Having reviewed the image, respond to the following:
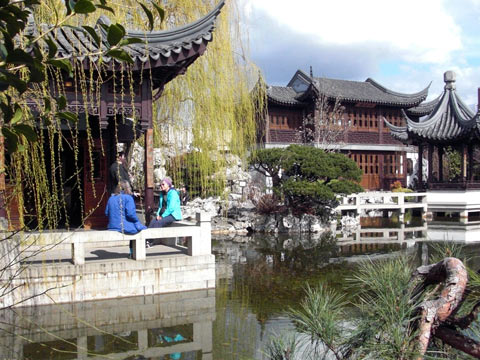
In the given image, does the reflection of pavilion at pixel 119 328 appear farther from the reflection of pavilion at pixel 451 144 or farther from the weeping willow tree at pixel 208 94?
the reflection of pavilion at pixel 451 144

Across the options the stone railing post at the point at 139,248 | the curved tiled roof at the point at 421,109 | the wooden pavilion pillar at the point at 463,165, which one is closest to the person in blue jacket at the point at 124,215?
the stone railing post at the point at 139,248

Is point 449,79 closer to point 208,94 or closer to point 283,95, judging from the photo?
point 283,95

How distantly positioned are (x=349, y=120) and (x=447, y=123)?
5102 mm

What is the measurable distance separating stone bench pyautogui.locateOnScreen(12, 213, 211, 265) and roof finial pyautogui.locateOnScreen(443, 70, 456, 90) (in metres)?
17.2

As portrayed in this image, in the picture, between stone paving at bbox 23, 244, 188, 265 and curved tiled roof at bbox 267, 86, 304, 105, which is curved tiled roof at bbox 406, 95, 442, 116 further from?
stone paving at bbox 23, 244, 188, 265

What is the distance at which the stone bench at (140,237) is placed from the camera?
5949 millimetres

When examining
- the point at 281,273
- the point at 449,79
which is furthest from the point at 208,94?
the point at 449,79

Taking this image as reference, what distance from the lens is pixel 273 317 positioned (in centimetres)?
579

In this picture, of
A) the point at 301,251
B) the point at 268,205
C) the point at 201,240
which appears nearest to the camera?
the point at 201,240

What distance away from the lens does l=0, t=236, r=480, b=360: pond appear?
4648mm

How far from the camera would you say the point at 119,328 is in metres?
5.32

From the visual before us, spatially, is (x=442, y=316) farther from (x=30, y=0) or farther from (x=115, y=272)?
(x=115, y=272)

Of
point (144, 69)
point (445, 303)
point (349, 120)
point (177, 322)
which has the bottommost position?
point (177, 322)

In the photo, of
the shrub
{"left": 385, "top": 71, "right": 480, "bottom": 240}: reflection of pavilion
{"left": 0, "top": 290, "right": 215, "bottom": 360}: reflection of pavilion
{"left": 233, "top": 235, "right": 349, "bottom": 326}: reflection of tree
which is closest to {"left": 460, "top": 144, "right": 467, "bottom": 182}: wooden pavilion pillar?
{"left": 385, "top": 71, "right": 480, "bottom": 240}: reflection of pavilion
